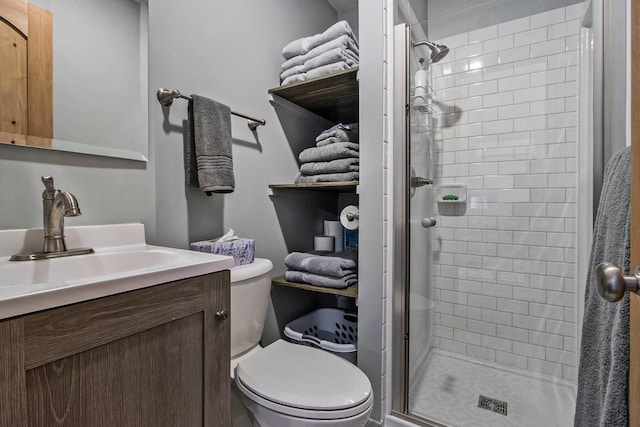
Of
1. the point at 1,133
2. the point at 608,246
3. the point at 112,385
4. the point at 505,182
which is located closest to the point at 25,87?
the point at 1,133

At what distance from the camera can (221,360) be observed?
80cm

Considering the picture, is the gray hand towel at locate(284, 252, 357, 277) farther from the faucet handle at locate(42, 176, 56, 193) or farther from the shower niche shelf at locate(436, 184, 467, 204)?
the faucet handle at locate(42, 176, 56, 193)

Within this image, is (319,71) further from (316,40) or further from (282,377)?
(282,377)

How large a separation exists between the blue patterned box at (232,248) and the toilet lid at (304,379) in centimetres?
38

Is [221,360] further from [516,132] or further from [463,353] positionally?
[516,132]

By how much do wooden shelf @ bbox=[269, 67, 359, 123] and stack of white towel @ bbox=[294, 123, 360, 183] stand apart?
8.0 inches

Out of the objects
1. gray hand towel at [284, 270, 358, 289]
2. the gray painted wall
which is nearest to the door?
the gray painted wall

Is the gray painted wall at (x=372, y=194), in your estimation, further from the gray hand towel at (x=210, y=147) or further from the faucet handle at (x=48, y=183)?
the faucet handle at (x=48, y=183)

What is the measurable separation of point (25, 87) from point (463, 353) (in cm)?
218

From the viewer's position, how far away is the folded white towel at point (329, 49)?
149 cm

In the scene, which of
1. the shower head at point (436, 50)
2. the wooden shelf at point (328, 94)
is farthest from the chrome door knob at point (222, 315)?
the shower head at point (436, 50)

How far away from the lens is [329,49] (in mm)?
1513

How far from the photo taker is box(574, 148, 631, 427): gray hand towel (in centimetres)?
44

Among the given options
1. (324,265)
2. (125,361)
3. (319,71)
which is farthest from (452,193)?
(125,361)
